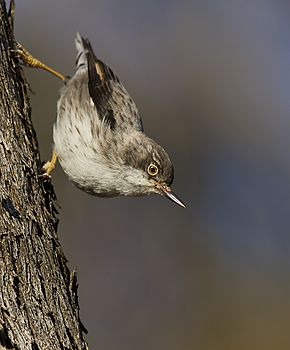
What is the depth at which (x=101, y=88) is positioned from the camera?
693 centimetres

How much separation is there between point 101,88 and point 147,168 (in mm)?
848

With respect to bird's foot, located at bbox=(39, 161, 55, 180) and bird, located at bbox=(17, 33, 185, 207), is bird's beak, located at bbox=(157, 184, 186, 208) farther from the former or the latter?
bird's foot, located at bbox=(39, 161, 55, 180)

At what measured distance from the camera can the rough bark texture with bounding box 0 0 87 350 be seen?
4.46 m

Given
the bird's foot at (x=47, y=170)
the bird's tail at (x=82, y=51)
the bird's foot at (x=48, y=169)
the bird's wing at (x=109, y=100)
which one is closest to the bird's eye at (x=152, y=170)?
the bird's wing at (x=109, y=100)

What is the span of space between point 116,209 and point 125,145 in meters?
6.55

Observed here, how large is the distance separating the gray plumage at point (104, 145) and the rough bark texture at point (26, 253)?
126 centimetres

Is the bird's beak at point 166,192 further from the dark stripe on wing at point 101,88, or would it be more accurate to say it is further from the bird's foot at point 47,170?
the bird's foot at point 47,170

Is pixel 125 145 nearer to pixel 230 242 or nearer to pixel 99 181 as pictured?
pixel 99 181

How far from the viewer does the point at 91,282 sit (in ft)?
40.8

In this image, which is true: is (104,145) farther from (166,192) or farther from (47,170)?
(47,170)

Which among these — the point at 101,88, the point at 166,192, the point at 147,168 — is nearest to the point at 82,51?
the point at 101,88

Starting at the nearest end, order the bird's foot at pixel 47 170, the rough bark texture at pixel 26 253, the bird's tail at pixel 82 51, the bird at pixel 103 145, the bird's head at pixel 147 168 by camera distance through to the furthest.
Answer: the rough bark texture at pixel 26 253, the bird's foot at pixel 47 170, the bird at pixel 103 145, the bird's head at pixel 147 168, the bird's tail at pixel 82 51

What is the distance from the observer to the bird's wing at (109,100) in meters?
6.72

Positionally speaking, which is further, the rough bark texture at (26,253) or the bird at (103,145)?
the bird at (103,145)
